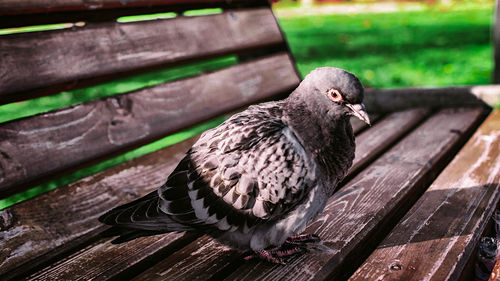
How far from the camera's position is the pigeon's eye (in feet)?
5.50

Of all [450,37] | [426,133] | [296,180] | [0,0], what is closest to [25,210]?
[0,0]

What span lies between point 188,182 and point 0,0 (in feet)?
4.43

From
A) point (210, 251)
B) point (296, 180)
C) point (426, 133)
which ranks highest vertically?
point (296, 180)

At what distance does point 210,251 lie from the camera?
70.6 inches

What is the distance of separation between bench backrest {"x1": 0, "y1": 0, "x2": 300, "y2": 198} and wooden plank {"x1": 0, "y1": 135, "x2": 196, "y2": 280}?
127 millimetres

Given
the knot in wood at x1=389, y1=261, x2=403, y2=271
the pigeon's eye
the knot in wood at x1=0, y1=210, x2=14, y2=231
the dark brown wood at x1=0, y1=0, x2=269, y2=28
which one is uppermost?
the dark brown wood at x1=0, y1=0, x2=269, y2=28

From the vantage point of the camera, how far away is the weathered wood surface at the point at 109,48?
2246 millimetres

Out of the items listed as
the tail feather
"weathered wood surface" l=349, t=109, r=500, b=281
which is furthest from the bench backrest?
"weathered wood surface" l=349, t=109, r=500, b=281

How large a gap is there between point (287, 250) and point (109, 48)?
1.65 m

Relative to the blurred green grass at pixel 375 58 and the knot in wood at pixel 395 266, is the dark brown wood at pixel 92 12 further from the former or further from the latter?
the knot in wood at pixel 395 266

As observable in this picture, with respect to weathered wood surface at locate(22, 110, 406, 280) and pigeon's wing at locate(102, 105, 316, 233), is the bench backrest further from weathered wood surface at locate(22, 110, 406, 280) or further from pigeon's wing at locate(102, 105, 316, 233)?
pigeon's wing at locate(102, 105, 316, 233)

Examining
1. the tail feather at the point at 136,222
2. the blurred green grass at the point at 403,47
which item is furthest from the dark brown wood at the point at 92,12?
the blurred green grass at the point at 403,47

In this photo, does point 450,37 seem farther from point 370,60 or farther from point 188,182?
point 188,182

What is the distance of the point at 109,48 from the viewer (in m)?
2.62
